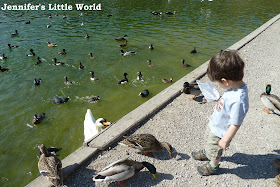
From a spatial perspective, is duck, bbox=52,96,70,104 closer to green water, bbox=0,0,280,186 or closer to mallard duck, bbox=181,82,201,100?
green water, bbox=0,0,280,186

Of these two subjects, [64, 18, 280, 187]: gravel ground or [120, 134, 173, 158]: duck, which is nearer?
[64, 18, 280, 187]: gravel ground

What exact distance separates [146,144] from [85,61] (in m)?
9.36

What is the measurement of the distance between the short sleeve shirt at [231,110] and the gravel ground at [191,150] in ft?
4.29

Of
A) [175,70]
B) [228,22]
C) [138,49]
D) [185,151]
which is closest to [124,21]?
[138,49]

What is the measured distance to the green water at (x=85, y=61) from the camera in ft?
23.3

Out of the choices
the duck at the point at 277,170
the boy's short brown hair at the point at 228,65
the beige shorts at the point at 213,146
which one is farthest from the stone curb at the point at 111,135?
the duck at the point at 277,170

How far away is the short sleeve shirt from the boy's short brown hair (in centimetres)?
24

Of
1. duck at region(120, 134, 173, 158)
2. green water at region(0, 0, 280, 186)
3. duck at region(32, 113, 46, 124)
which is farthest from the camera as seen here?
duck at region(32, 113, 46, 124)

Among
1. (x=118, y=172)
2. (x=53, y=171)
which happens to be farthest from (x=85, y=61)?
(x=118, y=172)

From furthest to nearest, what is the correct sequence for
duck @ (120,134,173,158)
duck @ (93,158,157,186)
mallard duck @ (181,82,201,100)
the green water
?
the green water < mallard duck @ (181,82,201,100) < duck @ (120,134,173,158) < duck @ (93,158,157,186)

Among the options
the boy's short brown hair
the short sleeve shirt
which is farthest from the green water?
the boy's short brown hair

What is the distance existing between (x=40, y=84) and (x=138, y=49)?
277 inches

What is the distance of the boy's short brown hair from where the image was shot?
2.93 metres

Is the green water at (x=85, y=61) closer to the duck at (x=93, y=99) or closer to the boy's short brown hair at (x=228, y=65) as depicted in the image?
the duck at (x=93, y=99)
